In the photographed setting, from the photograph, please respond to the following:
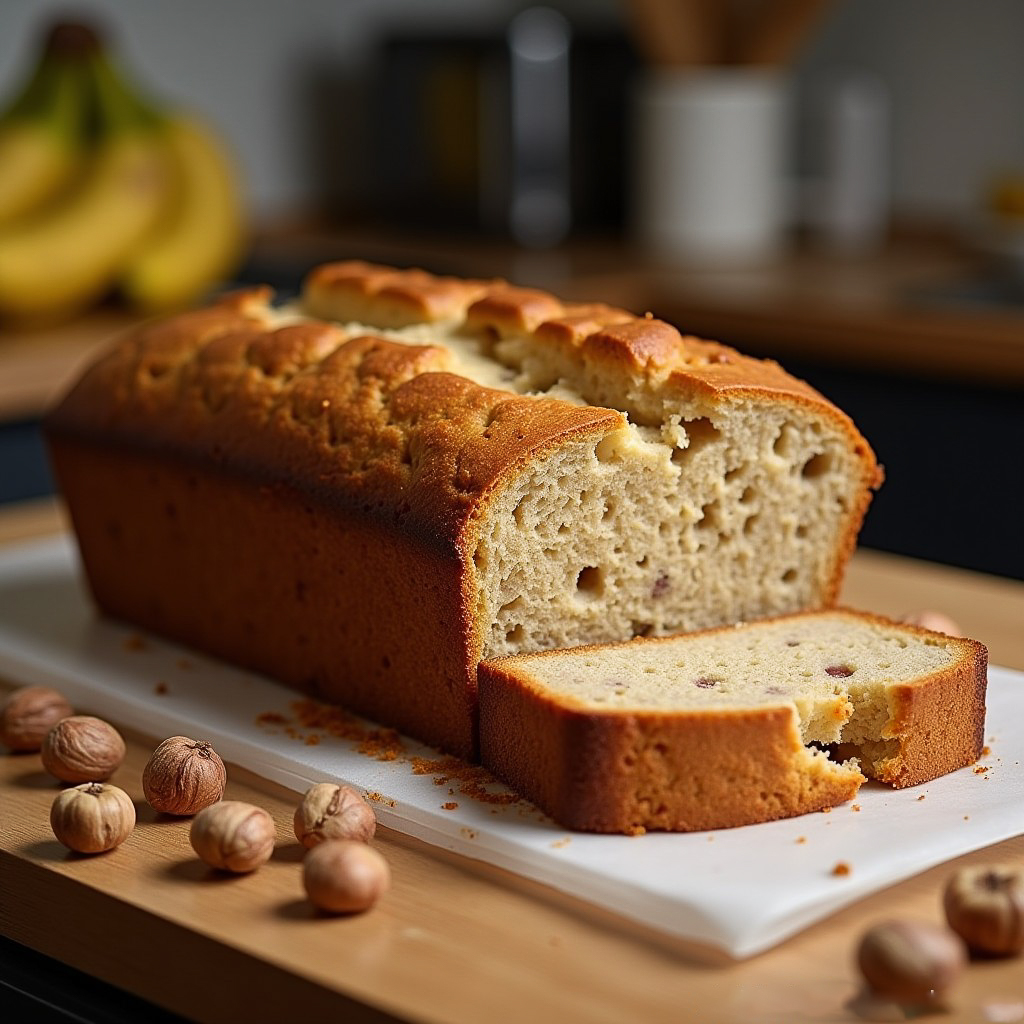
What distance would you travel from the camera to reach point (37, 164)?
349 cm

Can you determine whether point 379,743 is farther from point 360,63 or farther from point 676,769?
point 360,63

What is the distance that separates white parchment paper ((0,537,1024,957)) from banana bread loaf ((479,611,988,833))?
2 centimetres

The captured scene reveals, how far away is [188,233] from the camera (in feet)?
11.8

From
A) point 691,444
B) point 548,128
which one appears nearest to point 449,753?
point 691,444

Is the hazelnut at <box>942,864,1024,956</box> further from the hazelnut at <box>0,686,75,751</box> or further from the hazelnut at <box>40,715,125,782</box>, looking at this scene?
the hazelnut at <box>0,686,75,751</box>

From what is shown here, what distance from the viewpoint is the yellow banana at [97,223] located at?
332 centimetres

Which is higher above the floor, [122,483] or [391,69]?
[391,69]

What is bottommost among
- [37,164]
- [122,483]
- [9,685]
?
[9,685]

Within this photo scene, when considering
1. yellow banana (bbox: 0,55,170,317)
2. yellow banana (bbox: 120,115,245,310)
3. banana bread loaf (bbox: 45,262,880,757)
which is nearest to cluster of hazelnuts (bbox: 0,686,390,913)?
banana bread loaf (bbox: 45,262,880,757)

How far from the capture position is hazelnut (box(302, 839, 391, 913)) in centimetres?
130

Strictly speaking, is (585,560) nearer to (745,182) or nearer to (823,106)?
(745,182)

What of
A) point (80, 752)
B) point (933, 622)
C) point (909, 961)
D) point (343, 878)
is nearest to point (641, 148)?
point (933, 622)

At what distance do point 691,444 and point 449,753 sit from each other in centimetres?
38

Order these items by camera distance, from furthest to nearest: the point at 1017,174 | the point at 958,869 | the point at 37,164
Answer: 1. the point at 1017,174
2. the point at 37,164
3. the point at 958,869
